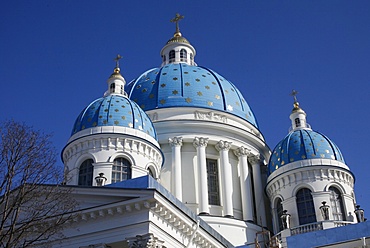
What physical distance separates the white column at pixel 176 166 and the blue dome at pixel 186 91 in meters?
2.72

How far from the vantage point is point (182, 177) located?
34844 millimetres

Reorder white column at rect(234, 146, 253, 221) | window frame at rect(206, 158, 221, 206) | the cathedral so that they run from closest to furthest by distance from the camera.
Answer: the cathedral
white column at rect(234, 146, 253, 221)
window frame at rect(206, 158, 221, 206)

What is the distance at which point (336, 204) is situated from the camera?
31906 millimetres

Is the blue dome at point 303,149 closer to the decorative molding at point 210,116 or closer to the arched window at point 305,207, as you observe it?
the arched window at point 305,207

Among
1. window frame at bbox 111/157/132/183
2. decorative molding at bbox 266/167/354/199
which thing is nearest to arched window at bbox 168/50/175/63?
decorative molding at bbox 266/167/354/199

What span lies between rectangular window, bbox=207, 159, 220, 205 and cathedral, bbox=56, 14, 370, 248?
0.24 feet

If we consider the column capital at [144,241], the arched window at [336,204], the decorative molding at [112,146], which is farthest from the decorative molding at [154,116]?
the column capital at [144,241]

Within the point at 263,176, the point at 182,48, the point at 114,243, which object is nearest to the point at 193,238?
the point at 114,243

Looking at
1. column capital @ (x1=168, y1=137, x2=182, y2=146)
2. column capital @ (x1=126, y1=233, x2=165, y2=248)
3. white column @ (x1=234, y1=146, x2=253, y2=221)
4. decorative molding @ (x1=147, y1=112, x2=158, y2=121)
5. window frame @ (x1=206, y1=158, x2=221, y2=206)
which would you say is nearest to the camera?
column capital @ (x1=126, y1=233, x2=165, y2=248)

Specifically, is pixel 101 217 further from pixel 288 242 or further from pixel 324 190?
pixel 324 190

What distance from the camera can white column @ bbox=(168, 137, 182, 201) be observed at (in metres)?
33.8

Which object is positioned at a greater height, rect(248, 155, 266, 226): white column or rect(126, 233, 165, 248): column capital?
rect(248, 155, 266, 226): white column

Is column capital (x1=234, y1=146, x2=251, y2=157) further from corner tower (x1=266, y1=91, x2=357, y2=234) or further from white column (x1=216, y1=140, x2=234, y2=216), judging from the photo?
corner tower (x1=266, y1=91, x2=357, y2=234)

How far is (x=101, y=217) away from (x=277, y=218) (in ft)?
49.3
